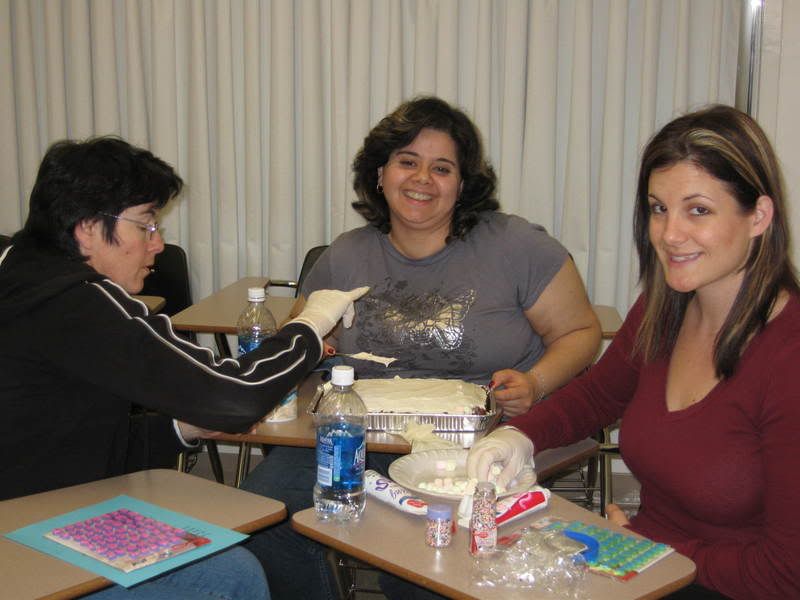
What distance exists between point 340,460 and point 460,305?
100 cm

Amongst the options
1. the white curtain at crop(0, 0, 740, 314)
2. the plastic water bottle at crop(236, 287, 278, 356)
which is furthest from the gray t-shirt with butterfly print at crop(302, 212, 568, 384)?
the white curtain at crop(0, 0, 740, 314)

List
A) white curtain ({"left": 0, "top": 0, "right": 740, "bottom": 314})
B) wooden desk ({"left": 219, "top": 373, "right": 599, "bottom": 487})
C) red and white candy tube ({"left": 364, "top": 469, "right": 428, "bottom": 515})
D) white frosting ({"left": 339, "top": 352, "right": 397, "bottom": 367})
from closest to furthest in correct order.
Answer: red and white candy tube ({"left": 364, "top": 469, "right": 428, "bottom": 515}), wooden desk ({"left": 219, "top": 373, "right": 599, "bottom": 487}), white frosting ({"left": 339, "top": 352, "right": 397, "bottom": 367}), white curtain ({"left": 0, "top": 0, "right": 740, "bottom": 314})

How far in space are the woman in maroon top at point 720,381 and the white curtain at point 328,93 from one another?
72.2 inches

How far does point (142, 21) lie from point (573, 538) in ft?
10.5

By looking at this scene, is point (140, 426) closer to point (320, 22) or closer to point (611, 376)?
point (611, 376)

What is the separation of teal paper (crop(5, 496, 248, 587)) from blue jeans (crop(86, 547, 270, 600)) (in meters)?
0.15

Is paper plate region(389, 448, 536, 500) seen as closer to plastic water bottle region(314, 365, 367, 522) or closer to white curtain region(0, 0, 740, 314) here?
plastic water bottle region(314, 365, 367, 522)

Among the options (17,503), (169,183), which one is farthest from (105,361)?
(169,183)

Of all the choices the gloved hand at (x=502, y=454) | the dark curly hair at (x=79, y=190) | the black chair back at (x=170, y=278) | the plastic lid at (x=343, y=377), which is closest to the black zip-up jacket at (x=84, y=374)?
the dark curly hair at (x=79, y=190)

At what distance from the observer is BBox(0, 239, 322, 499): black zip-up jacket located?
5.09 ft

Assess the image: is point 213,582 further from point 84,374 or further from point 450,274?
point 450,274

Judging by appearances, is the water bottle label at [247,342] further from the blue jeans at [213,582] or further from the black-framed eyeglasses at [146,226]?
the blue jeans at [213,582]

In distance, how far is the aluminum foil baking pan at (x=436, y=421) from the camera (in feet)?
6.29

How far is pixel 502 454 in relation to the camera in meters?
1.64
